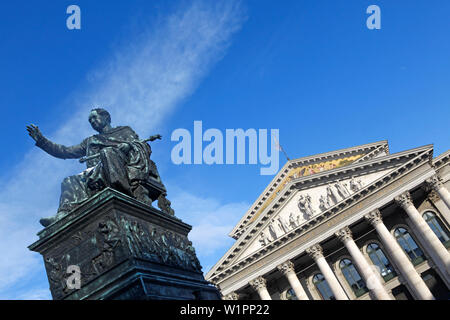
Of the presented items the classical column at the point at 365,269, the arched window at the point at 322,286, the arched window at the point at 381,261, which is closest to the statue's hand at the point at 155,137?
the classical column at the point at 365,269

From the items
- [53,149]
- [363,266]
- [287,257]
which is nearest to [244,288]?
[287,257]

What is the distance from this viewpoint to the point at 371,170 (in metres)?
29.5

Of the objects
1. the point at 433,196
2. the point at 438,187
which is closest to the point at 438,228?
the point at 433,196

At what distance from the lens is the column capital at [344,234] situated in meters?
28.3

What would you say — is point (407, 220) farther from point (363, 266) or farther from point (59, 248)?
point (59, 248)

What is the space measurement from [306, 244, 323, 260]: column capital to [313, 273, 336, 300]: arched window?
13.7 feet

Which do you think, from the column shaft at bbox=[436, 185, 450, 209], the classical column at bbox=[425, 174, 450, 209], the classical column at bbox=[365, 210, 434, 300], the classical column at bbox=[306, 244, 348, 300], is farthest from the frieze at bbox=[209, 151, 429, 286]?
the column shaft at bbox=[436, 185, 450, 209]

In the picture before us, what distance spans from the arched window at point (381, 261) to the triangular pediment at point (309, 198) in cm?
577

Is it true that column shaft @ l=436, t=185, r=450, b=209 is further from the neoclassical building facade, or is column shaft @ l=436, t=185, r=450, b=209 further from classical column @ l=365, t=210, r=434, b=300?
classical column @ l=365, t=210, r=434, b=300

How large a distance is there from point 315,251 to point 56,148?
28.2m

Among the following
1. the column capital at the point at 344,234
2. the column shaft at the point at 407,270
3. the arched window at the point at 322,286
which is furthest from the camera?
the arched window at the point at 322,286

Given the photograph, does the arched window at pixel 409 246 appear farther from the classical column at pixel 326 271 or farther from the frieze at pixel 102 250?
the frieze at pixel 102 250
